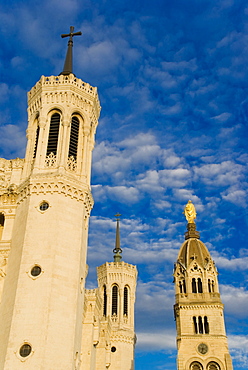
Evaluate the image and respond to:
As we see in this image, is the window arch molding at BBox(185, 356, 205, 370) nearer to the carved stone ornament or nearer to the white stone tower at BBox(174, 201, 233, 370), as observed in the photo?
the white stone tower at BBox(174, 201, 233, 370)

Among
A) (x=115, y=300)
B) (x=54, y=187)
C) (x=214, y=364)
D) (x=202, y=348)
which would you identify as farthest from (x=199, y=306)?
(x=54, y=187)

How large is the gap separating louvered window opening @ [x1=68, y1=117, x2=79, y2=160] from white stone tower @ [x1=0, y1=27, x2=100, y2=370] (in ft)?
0.15

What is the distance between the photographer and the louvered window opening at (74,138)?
3319 cm

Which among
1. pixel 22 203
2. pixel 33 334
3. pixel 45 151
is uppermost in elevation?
pixel 45 151

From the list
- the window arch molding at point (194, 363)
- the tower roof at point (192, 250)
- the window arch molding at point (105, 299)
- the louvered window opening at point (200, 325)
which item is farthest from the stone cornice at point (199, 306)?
the window arch molding at point (105, 299)

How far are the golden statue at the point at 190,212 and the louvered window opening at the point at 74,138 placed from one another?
2005 inches

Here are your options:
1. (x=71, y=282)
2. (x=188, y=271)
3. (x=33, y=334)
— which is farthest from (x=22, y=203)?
(x=188, y=271)

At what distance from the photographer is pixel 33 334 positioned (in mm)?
25312

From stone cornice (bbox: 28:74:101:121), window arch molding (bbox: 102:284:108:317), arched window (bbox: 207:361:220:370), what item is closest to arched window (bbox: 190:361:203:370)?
arched window (bbox: 207:361:220:370)

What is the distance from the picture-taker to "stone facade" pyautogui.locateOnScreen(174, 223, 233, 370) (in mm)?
62438

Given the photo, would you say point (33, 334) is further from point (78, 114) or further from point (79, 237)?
point (78, 114)

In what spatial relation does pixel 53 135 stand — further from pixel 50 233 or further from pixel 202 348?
pixel 202 348

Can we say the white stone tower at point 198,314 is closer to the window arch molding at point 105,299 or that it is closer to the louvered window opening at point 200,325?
the louvered window opening at point 200,325

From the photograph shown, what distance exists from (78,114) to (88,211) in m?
8.09
